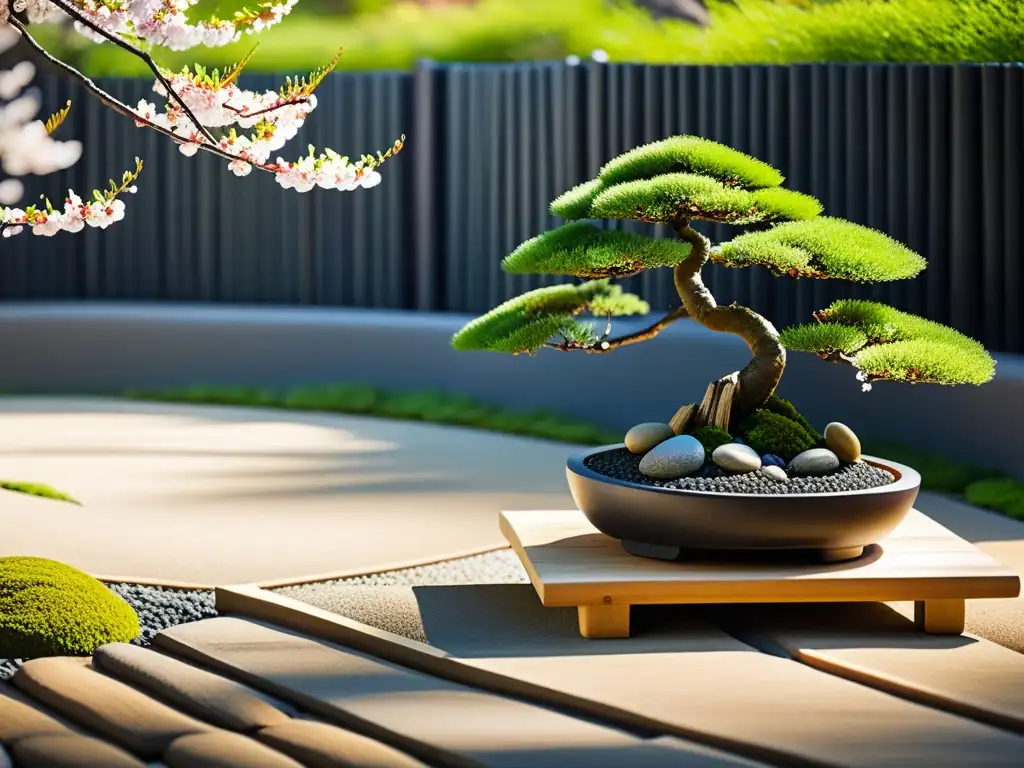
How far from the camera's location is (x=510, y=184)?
26.5 ft

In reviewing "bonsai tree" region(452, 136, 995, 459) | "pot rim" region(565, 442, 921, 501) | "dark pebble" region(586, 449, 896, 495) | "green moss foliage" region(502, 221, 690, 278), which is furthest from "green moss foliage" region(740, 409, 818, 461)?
"green moss foliage" region(502, 221, 690, 278)

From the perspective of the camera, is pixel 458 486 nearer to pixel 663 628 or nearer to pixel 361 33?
→ pixel 663 628

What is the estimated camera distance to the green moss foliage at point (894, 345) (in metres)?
3.86

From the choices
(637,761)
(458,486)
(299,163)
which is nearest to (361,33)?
(458,486)

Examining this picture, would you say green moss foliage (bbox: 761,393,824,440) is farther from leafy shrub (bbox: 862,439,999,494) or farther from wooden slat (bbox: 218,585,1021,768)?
leafy shrub (bbox: 862,439,999,494)

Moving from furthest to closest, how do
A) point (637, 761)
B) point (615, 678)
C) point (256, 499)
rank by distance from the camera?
point (256, 499) < point (615, 678) < point (637, 761)

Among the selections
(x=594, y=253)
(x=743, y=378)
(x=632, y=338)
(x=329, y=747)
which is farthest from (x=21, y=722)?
(x=743, y=378)

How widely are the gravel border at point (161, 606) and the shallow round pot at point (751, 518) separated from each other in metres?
1.04

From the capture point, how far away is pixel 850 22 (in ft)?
27.2

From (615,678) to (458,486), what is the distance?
2599 millimetres

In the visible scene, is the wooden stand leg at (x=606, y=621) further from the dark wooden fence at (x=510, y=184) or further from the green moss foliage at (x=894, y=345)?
the dark wooden fence at (x=510, y=184)

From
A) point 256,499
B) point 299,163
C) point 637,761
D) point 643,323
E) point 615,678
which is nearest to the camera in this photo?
point 637,761

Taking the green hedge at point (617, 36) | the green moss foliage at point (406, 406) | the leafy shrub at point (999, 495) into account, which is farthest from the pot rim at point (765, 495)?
the green hedge at point (617, 36)

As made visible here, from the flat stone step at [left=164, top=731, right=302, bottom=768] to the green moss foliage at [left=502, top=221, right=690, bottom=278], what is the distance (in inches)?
58.0
